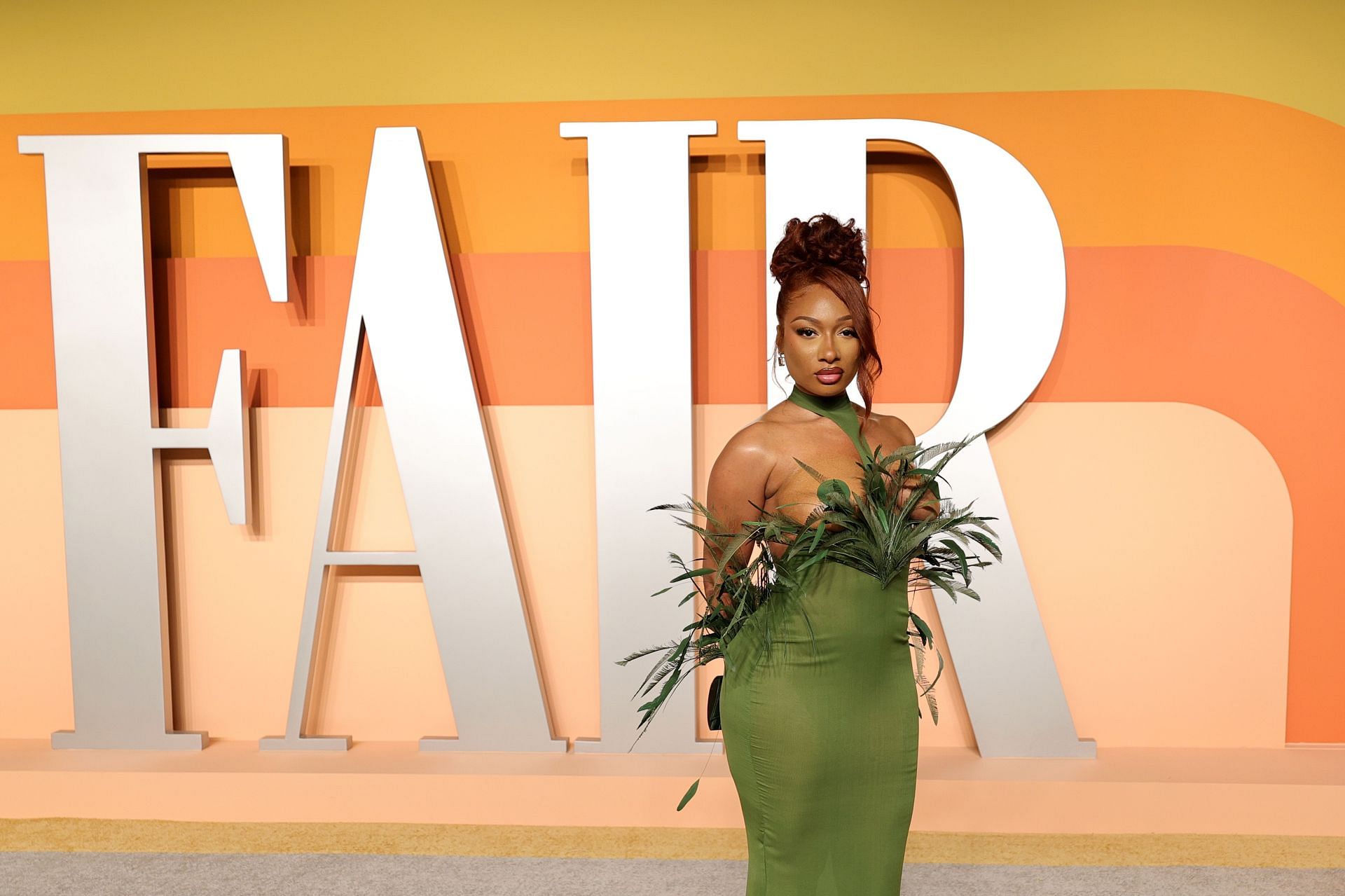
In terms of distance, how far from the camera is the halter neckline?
1737mm

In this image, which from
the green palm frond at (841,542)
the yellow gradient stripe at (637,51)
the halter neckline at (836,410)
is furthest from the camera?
the yellow gradient stripe at (637,51)

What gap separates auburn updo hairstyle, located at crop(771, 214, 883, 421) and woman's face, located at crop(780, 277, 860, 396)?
0.01m

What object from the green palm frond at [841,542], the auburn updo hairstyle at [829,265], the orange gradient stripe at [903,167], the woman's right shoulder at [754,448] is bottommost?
the green palm frond at [841,542]

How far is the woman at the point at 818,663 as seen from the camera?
5.34 ft

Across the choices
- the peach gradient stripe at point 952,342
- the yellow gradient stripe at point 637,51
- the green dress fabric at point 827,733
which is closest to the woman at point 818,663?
the green dress fabric at point 827,733

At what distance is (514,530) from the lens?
10.0 feet

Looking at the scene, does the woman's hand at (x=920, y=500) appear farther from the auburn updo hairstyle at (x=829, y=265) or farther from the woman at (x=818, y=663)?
the auburn updo hairstyle at (x=829, y=265)

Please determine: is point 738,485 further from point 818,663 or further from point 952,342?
point 952,342

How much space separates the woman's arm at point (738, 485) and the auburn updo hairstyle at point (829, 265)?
19 cm

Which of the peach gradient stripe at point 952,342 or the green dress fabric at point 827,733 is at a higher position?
A: the peach gradient stripe at point 952,342

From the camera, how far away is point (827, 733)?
63.9 inches

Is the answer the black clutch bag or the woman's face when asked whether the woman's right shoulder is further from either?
the black clutch bag

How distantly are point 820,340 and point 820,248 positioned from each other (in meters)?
0.16

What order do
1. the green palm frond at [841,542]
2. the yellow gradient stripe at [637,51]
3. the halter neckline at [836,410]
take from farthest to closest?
the yellow gradient stripe at [637,51] < the halter neckline at [836,410] < the green palm frond at [841,542]
